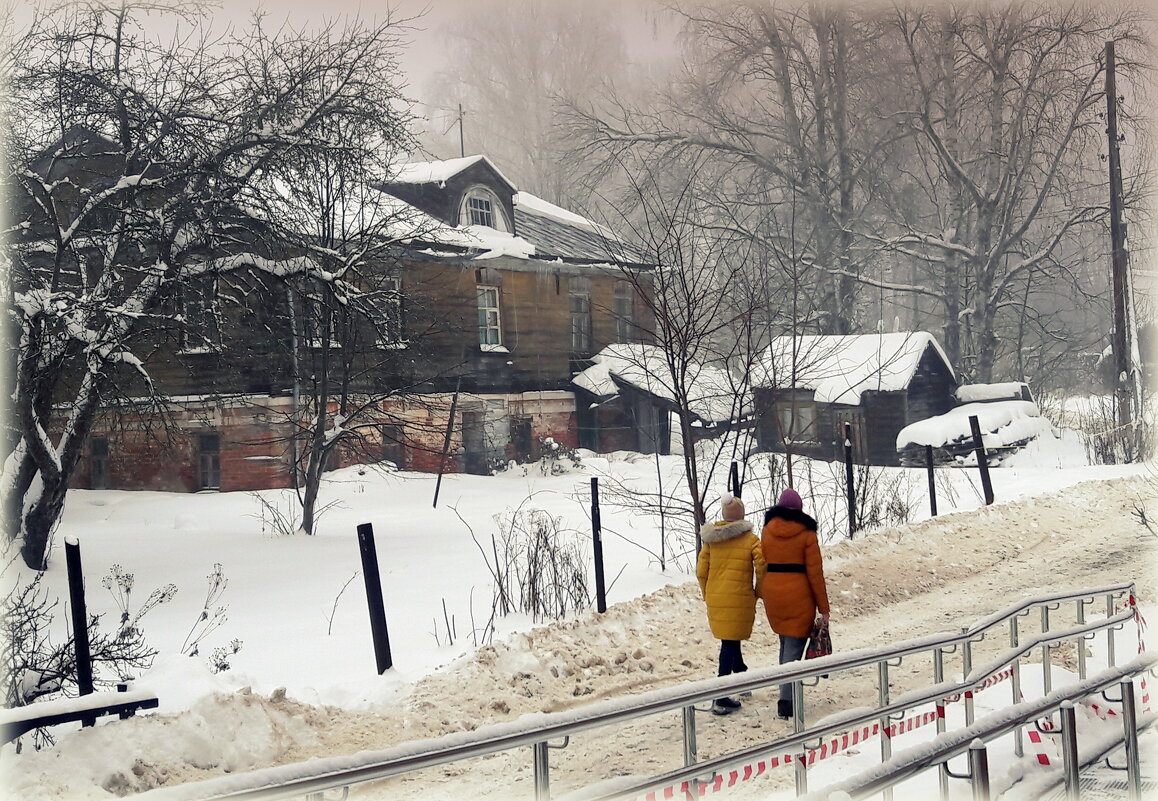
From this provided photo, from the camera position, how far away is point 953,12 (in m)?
28.3

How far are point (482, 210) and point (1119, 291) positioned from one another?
47.1ft

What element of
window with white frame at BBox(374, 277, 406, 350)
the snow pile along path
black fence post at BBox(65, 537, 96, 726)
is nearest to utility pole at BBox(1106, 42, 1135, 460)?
the snow pile along path

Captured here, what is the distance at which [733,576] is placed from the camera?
7.37 metres

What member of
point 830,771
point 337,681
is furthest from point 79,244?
point 830,771

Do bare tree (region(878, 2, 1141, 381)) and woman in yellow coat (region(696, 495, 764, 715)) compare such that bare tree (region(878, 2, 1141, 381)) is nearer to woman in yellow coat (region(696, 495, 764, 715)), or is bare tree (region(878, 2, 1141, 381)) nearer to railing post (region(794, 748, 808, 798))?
woman in yellow coat (region(696, 495, 764, 715))

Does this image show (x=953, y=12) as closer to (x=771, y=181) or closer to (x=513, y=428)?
(x=771, y=181)

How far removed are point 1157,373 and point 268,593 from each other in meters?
24.6

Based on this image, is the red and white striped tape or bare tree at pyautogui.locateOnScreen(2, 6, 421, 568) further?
bare tree at pyautogui.locateOnScreen(2, 6, 421, 568)

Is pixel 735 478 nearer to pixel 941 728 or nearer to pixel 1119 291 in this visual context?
pixel 941 728

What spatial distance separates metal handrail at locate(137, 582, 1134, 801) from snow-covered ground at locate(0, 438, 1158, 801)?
31 centimetres

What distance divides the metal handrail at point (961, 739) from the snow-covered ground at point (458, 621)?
0.95 meters

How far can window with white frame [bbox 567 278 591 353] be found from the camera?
2792cm

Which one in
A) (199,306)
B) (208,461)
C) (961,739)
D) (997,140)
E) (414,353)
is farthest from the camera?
(997,140)


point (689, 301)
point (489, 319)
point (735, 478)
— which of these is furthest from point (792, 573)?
point (489, 319)
